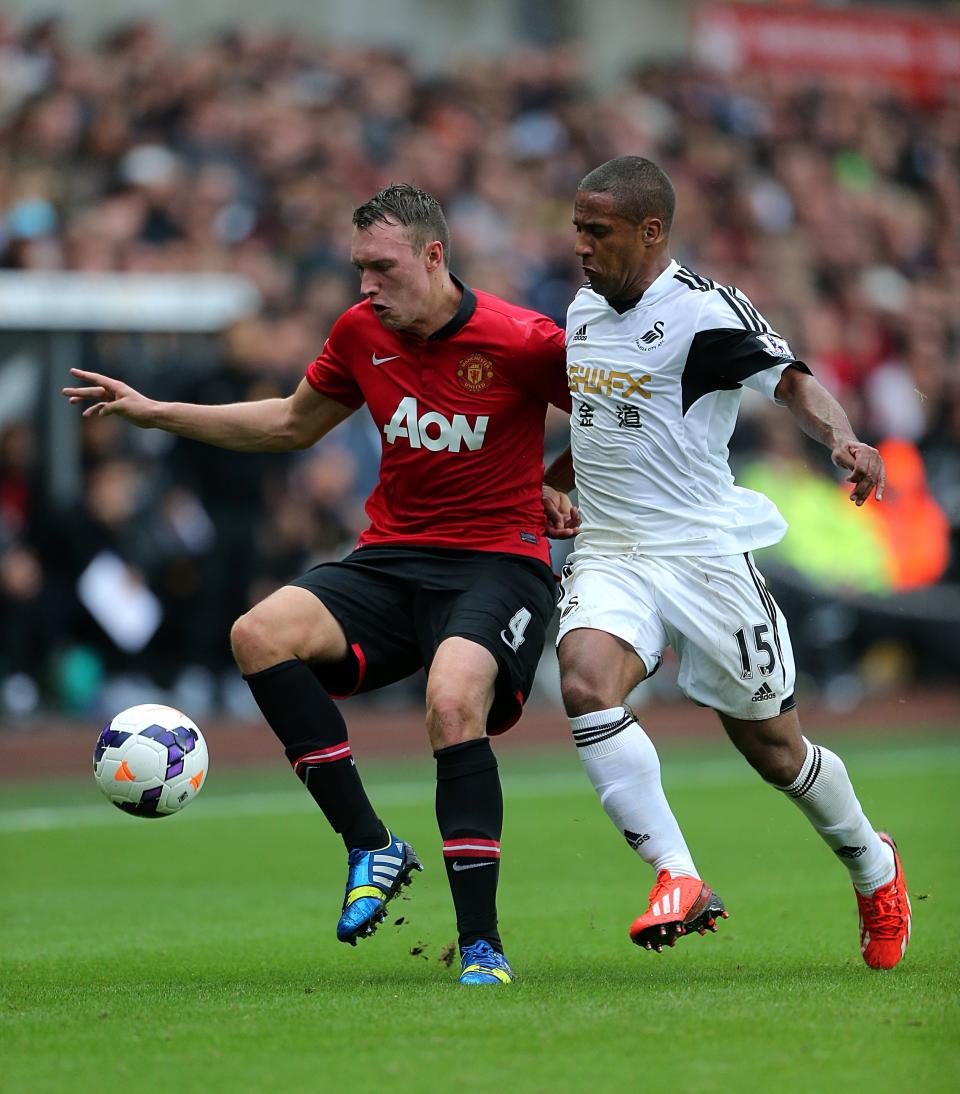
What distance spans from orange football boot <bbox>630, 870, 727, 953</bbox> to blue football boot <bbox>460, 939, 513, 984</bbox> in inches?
18.2

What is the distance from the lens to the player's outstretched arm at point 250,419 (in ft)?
22.4

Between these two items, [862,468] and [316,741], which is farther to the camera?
[316,741]

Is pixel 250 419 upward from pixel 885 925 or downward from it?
upward

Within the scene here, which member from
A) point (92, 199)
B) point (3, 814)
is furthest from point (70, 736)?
point (92, 199)

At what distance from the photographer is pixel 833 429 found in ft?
19.2

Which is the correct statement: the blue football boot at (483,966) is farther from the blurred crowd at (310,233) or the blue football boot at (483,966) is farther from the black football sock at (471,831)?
the blurred crowd at (310,233)

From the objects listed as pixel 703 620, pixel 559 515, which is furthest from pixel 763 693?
pixel 559 515

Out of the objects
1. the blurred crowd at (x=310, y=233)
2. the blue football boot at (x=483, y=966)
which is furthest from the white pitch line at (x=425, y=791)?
the blue football boot at (x=483, y=966)

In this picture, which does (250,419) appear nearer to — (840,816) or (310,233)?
(840,816)

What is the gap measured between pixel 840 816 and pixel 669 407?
4.94 feet

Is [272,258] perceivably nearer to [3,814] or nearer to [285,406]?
[3,814]

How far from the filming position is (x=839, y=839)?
21.2ft

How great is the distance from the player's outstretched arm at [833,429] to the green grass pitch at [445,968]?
5.00 ft

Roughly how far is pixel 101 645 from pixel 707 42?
14376 mm
